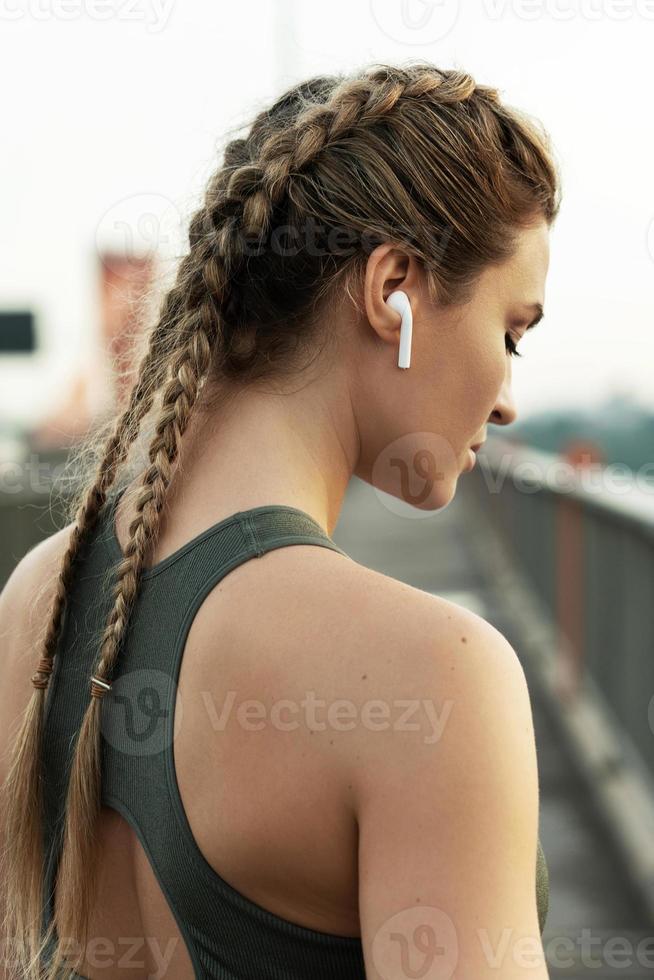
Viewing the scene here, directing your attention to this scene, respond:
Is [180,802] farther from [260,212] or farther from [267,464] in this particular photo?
[260,212]

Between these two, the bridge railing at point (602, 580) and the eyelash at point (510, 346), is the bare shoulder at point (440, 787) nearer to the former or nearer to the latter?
the eyelash at point (510, 346)

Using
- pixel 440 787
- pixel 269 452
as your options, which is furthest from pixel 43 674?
pixel 440 787

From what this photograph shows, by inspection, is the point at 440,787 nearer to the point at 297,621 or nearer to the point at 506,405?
the point at 297,621

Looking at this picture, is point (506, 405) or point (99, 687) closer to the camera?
point (99, 687)

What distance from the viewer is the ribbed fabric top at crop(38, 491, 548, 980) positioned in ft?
4.34

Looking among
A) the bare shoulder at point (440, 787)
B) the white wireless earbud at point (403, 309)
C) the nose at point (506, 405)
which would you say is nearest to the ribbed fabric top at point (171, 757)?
the bare shoulder at point (440, 787)

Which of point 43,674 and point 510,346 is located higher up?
point 510,346

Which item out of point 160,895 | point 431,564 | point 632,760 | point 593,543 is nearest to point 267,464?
point 160,895

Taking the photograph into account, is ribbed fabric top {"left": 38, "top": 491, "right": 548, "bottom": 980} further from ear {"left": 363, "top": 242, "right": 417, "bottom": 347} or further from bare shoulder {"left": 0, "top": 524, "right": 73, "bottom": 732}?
ear {"left": 363, "top": 242, "right": 417, "bottom": 347}

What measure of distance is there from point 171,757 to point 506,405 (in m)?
0.72

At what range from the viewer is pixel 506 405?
179 cm

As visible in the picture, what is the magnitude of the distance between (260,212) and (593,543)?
17.1ft

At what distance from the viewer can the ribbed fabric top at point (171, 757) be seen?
1.32 metres

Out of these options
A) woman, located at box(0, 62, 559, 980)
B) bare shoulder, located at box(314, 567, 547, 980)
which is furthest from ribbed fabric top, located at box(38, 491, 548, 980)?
bare shoulder, located at box(314, 567, 547, 980)
